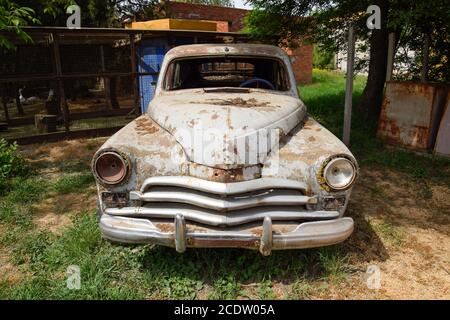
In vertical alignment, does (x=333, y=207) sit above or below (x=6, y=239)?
above

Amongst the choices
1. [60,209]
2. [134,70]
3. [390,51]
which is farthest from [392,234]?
[134,70]

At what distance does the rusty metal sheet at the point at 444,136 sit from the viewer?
531 cm

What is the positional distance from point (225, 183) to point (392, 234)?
187 cm

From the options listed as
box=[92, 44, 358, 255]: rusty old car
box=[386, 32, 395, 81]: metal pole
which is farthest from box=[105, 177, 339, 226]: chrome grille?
box=[386, 32, 395, 81]: metal pole

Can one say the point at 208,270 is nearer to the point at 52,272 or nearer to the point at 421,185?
the point at 52,272

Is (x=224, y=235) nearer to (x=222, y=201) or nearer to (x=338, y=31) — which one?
(x=222, y=201)

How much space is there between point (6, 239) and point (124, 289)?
1.43 m

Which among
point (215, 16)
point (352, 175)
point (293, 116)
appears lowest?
point (352, 175)

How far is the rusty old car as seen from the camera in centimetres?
240

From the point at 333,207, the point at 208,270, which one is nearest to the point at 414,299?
the point at 333,207

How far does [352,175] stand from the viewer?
8.55 feet

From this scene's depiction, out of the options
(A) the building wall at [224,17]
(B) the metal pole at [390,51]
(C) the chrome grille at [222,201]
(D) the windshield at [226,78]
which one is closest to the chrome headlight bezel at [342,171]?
(C) the chrome grille at [222,201]

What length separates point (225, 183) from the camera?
7.95 ft
